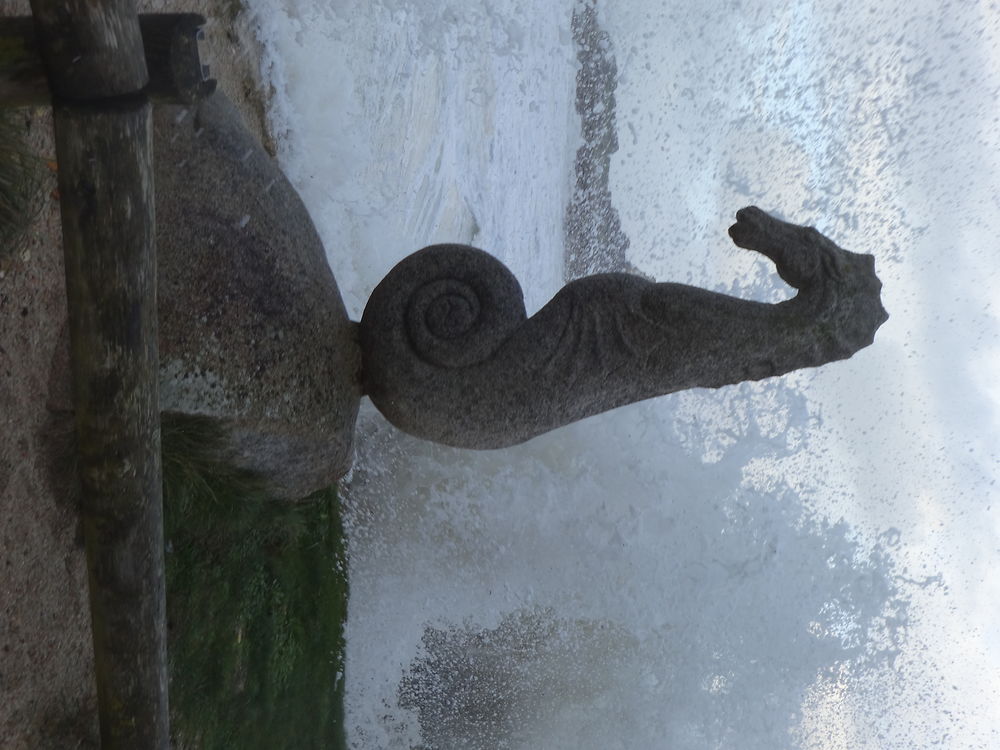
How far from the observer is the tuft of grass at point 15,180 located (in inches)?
68.7

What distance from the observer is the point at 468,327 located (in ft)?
8.82

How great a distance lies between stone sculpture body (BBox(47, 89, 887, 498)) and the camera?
262cm

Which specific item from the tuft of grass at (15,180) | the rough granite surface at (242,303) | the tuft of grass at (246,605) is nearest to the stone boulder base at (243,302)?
the rough granite surface at (242,303)

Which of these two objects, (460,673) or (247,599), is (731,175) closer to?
(460,673)

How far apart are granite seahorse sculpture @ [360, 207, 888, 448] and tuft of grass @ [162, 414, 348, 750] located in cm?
62

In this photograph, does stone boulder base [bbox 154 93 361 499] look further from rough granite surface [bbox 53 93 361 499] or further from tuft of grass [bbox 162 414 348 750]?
tuft of grass [bbox 162 414 348 750]

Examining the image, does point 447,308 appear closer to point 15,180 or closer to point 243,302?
point 243,302

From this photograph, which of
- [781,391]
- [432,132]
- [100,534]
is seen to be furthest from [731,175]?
[100,534]

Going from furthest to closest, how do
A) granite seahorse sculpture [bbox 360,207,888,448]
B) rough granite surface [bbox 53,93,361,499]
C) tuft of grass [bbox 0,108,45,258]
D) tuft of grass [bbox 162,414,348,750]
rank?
tuft of grass [bbox 162,414,348,750]
granite seahorse sculpture [bbox 360,207,888,448]
rough granite surface [bbox 53,93,361,499]
tuft of grass [bbox 0,108,45,258]

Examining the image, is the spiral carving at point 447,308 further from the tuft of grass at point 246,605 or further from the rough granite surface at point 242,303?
the tuft of grass at point 246,605

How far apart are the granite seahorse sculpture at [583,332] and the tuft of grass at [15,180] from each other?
38.2 inches

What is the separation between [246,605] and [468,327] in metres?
1.85

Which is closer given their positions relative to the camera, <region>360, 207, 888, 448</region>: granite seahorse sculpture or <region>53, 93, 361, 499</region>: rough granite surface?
<region>53, 93, 361, 499</region>: rough granite surface

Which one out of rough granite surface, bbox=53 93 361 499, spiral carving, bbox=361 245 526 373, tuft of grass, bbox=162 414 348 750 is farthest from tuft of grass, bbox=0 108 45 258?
spiral carving, bbox=361 245 526 373
